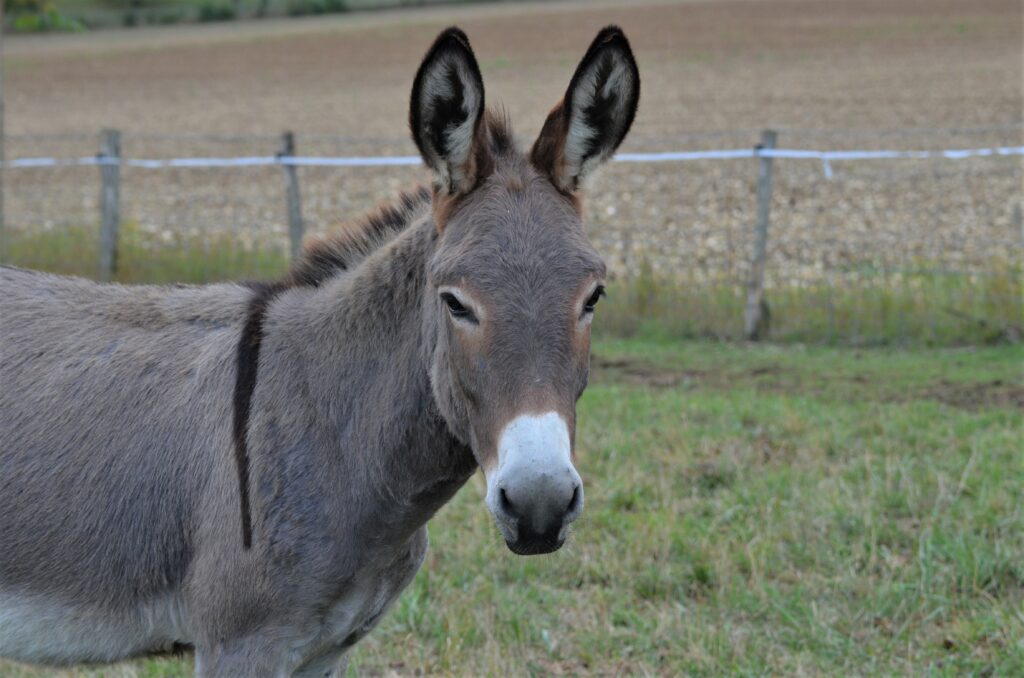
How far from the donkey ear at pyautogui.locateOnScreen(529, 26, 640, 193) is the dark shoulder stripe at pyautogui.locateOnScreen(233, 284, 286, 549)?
0.99 m

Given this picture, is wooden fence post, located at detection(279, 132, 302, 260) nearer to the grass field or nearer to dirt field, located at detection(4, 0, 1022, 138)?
the grass field

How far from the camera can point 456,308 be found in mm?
2695

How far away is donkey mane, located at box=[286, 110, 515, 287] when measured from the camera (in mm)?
3377

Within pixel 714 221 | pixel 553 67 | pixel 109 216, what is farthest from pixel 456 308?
pixel 553 67

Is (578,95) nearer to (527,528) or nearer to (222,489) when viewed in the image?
(527,528)

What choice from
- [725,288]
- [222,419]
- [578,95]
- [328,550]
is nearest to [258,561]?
[328,550]

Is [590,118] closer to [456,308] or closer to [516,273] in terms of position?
[516,273]

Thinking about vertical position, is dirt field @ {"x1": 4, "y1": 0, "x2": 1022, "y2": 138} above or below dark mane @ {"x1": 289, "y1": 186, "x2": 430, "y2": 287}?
above

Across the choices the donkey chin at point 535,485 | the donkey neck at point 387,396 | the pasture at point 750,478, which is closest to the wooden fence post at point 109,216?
the pasture at point 750,478

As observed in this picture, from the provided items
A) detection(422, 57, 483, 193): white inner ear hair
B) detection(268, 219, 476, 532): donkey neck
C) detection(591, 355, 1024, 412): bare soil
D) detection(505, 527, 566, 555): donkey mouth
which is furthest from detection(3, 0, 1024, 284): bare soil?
detection(591, 355, 1024, 412): bare soil

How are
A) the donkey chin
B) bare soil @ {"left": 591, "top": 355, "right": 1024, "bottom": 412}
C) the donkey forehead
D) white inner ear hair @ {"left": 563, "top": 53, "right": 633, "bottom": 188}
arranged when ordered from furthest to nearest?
bare soil @ {"left": 591, "top": 355, "right": 1024, "bottom": 412} → white inner ear hair @ {"left": 563, "top": 53, "right": 633, "bottom": 188} → the donkey forehead → the donkey chin

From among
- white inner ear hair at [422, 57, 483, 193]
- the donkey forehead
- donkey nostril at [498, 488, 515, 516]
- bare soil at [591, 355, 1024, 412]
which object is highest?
white inner ear hair at [422, 57, 483, 193]

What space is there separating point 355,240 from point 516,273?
931mm

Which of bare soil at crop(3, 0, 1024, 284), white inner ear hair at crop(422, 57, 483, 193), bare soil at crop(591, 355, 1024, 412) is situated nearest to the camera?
white inner ear hair at crop(422, 57, 483, 193)
